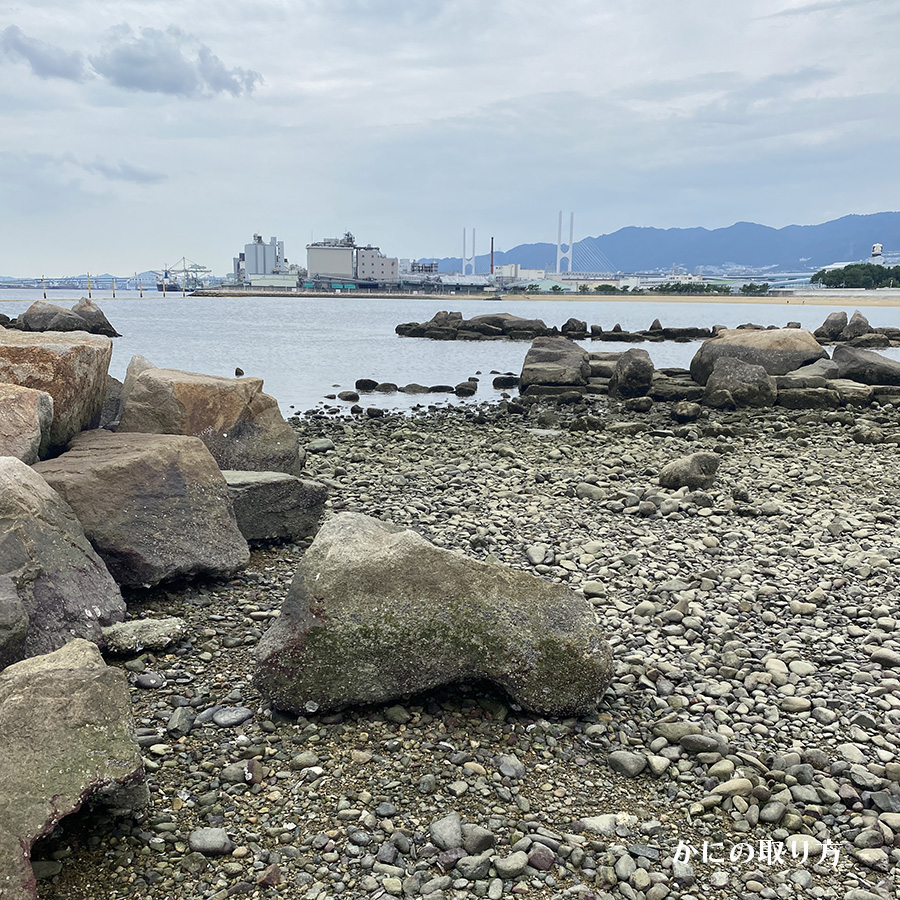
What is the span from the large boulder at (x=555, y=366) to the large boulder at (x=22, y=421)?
1916 cm

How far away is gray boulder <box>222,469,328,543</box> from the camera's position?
8016 mm

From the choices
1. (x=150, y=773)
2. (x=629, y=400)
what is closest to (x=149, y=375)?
(x=150, y=773)

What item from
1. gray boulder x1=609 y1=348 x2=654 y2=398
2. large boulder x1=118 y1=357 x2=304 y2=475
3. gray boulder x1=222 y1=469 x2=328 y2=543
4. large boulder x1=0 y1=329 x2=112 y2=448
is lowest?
gray boulder x1=609 y1=348 x2=654 y2=398

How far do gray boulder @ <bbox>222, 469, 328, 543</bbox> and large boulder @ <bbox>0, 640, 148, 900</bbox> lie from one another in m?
3.91

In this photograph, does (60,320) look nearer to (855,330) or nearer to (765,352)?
(765,352)

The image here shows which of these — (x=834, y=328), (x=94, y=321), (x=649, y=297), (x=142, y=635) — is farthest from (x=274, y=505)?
(x=649, y=297)

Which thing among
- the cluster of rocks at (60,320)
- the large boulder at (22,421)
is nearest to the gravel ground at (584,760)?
the large boulder at (22,421)

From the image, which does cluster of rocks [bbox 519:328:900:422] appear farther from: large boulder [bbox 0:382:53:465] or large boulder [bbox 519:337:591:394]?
large boulder [bbox 0:382:53:465]

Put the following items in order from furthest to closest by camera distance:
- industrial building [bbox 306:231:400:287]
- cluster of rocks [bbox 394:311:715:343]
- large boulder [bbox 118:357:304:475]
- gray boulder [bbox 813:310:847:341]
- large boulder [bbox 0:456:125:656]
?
industrial building [bbox 306:231:400:287], cluster of rocks [bbox 394:311:715:343], gray boulder [bbox 813:310:847:341], large boulder [bbox 118:357:304:475], large boulder [bbox 0:456:125:656]

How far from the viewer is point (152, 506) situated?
670 centimetres

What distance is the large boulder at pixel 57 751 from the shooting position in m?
3.30

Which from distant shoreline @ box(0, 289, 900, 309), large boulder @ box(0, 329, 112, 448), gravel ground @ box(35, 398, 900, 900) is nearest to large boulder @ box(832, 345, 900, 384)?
gravel ground @ box(35, 398, 900, 900)

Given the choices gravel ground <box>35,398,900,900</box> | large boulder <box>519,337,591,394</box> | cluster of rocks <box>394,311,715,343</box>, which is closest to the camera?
gravel ground <box>35,398,900,900</box>

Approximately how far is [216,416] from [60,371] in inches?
82.1
